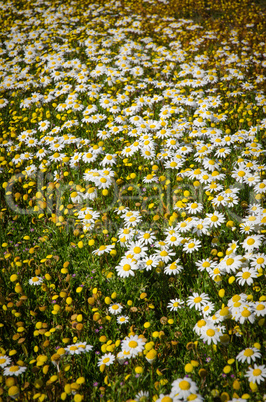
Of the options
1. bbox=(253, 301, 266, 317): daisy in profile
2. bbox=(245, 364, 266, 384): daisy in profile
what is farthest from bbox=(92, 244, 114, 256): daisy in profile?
bbox=(245, 364, 266, 384): daisy in profile

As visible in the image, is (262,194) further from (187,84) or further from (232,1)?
(232,1)

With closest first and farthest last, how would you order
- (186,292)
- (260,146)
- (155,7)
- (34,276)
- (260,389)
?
(260,389) < (186,292) < (34,276) < (260,146) < (155,7)

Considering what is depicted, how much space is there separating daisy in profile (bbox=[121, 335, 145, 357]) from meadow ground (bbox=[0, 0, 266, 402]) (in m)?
0.01

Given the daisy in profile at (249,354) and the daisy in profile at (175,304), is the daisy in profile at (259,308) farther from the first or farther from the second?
the daisy in profile at (175,304)

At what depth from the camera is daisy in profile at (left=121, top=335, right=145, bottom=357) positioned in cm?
233

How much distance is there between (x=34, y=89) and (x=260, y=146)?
5179mm

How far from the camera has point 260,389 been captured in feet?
6.72

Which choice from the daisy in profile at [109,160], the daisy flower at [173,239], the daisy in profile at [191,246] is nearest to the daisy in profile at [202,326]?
the daisy in profile at [191,246]

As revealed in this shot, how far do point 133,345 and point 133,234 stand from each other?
1235mm

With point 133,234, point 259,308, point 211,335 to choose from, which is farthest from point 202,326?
point 133,234

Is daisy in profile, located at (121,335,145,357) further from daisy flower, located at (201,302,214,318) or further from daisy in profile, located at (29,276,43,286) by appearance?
daisy in profile, located at (29,276,43,286)

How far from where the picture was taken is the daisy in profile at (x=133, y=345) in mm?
2334

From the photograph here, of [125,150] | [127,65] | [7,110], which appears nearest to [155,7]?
[127,65]

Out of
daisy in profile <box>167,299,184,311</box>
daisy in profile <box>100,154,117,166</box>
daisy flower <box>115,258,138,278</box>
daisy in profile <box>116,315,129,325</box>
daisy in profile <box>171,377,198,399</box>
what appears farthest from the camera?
daisy in profile <box>100,154,117,166</box>
